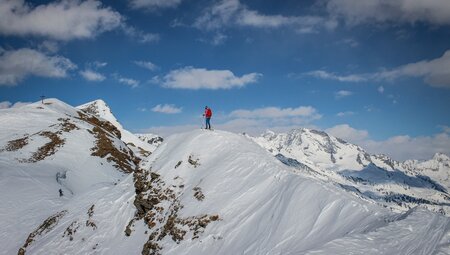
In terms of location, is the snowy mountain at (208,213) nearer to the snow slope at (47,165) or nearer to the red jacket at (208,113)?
the snow slope at (47,165)

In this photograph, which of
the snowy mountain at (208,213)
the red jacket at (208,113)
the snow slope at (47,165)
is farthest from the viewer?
the snow slope at (47,165)

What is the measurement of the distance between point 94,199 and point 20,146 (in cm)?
4064

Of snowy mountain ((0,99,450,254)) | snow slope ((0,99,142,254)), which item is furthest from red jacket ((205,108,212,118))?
snow slope ((0,99,142,254))

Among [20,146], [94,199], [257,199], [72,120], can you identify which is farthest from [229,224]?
[72,120]

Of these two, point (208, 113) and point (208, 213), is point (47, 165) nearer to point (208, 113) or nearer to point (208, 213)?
point (208, 113)

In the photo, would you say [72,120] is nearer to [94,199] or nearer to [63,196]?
[63,196]

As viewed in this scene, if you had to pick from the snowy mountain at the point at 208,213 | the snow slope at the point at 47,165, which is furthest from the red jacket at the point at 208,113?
the snow slope at the point at 47,165

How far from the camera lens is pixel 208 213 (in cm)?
2848

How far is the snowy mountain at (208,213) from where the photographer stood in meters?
18.7

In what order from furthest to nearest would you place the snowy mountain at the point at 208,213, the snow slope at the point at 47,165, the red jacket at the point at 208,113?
the snow slope at the point at 47,165 < the red jacket at the point at 208,113 < the snowy mountain at the point at 208,213

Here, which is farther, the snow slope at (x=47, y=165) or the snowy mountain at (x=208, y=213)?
the snow slope at (x=47, y=165)

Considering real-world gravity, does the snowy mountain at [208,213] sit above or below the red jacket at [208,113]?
below

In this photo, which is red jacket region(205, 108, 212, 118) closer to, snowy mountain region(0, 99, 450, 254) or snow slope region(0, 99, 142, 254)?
snowy mountain region(0, 99, 450, 254)

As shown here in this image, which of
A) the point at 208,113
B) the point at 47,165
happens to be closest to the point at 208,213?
the point at 208,113
